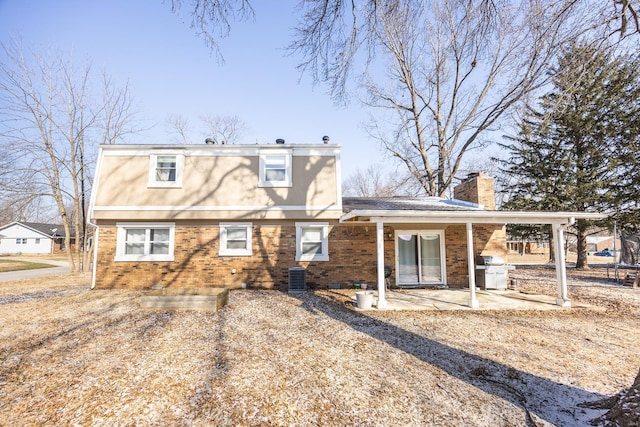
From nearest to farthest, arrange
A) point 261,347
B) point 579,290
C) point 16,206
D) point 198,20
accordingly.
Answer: point 198,20 < point 261,347 < point 579,290 < point 16,206

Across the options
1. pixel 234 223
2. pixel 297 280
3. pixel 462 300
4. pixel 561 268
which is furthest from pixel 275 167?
pixel 561 268

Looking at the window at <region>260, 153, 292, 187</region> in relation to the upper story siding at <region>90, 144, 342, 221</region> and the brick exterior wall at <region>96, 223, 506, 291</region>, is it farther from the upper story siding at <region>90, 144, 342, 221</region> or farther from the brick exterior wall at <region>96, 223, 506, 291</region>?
the brick exterior wall at <region>96, 223, 506, 291</region>

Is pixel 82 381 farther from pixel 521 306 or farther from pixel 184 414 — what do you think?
pixel 521 306

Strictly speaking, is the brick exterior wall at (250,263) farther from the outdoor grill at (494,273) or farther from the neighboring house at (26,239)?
the neighboring house at (26,239)

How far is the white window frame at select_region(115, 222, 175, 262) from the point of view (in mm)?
10719

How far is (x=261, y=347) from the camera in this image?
5.18 m

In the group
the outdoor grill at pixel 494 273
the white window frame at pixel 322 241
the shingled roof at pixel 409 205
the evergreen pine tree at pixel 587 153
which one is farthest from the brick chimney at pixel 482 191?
the white window frame at pixel 322 241

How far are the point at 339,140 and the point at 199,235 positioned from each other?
6134mm

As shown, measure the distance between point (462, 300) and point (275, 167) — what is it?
7428 millimetres

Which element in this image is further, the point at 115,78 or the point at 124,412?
the point at 115,78

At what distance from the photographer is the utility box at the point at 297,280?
10.2 m

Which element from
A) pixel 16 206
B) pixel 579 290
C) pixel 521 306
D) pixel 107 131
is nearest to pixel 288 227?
pixel 521 306

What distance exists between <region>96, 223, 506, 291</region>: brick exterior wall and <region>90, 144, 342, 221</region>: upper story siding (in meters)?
0.69

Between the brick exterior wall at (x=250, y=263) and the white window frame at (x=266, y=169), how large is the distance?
1493mm
